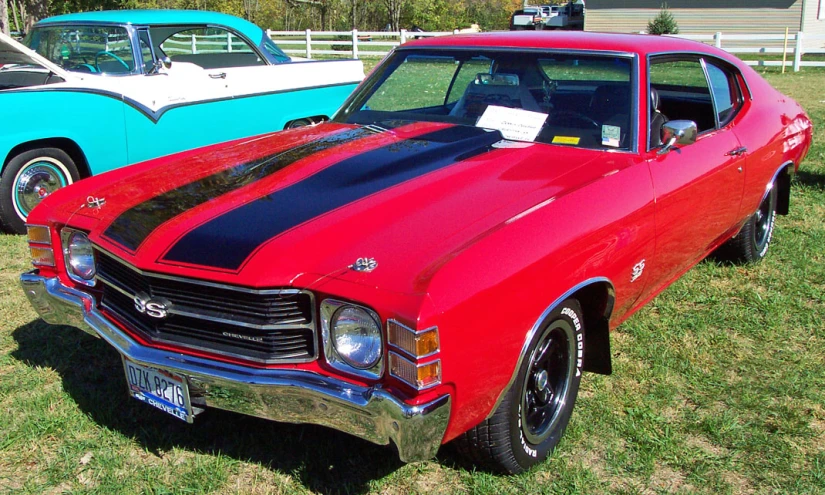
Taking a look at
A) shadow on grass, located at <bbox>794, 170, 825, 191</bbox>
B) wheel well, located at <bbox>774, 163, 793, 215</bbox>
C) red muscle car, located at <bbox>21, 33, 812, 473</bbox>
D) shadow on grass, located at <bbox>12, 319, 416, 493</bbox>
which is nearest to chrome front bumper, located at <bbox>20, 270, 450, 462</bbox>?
red muscle car, located at <bbox>21, 33, 812, 473</bbox>

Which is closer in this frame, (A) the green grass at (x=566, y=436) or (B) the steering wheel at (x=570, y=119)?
(A) the green grass at (x=566, y=436)

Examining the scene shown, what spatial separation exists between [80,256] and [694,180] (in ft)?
9.13

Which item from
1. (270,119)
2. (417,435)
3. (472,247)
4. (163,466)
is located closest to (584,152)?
(472,247)

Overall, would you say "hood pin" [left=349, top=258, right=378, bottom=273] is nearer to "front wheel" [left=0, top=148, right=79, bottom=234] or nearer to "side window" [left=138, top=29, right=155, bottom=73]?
"front wheel" [left=0, top=148, right=79, bottom=234]

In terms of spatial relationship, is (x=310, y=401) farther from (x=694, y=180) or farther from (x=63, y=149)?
(x=63, y=149)

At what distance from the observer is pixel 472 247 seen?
8.49 feet

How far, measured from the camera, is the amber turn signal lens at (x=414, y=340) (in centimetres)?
232

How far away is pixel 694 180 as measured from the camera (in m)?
3.80

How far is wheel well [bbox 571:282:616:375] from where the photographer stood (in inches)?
127

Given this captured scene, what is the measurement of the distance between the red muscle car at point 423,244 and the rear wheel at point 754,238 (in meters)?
0.54

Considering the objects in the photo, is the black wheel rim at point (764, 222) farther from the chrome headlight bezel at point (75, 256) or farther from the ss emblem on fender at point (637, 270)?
the chrome headlight bezel at point (75, 256)

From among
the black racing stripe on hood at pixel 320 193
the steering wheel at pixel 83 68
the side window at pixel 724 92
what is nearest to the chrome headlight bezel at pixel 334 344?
the black racing stripe on hood at pixel 320 193

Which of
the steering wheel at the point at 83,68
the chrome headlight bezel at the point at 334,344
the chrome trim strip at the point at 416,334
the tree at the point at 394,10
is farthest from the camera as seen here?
the tree at the point at 394,10

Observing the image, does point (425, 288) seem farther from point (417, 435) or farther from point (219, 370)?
point (219, 370)
